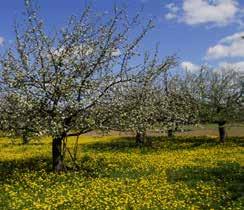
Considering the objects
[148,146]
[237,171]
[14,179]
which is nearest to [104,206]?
[14,179]

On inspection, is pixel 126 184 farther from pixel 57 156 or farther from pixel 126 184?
pixel 57 156

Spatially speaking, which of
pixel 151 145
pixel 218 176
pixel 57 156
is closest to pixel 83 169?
pixel 57 156

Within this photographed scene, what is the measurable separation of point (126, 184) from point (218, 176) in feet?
15.5

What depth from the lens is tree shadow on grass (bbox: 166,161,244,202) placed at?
1933 cm

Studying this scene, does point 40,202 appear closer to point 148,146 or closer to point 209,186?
point 209,186

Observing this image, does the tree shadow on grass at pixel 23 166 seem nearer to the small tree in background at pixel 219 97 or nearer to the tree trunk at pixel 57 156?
the tree trunk at pixel 57 156

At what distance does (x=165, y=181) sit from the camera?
20.6 meters

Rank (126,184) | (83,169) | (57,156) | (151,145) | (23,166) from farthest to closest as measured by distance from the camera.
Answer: (151,145) < (23,166) < (83,169) < (57,156) < (126,184)

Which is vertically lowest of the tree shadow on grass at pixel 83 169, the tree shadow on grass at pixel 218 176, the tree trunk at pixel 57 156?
the tree shadow on grass at pixel 218 176

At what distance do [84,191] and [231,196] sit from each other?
4.98 meters

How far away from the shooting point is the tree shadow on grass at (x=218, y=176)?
1933cm

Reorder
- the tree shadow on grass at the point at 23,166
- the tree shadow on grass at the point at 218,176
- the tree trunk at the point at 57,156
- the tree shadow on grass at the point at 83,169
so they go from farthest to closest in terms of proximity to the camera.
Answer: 1. the tree trunk at the point at 57,156
2. the tree shadow on grass at the point at 23,166
3. the tree shadow on grass at the point at 83,169
4. the tree shadow on grass at the point at 218,176

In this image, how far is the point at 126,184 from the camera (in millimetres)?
20172

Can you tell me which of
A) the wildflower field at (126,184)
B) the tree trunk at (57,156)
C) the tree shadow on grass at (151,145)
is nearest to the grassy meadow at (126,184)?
the wildflower field at (126,184)
